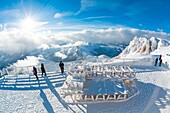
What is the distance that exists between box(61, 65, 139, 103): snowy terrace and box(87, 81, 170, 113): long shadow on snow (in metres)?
0.50

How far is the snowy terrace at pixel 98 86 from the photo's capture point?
13609 millimetres

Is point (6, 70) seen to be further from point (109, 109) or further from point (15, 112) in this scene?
point (109, 109)

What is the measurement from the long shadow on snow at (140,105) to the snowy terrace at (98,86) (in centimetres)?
50

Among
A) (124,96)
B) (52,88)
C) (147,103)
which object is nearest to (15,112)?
(52,88)

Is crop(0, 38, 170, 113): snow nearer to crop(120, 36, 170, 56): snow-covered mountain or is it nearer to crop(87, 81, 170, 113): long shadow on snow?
crop(87, 81, 170, 113): long shadow on snow

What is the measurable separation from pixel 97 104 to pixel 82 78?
3.16 m

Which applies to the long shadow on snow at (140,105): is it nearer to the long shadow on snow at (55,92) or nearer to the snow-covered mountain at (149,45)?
the long shadow on snow at (55,92)

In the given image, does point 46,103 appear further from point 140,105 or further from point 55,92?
point 140,105

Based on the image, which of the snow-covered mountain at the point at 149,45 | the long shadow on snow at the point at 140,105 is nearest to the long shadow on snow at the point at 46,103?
the long shadow on snow at the point at 140,105

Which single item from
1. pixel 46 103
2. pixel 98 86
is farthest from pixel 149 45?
pixel 46 103

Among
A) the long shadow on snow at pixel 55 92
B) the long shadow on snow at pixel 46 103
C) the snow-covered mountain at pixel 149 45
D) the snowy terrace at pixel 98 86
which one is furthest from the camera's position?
the snow-covered mountain at pixel 149 45

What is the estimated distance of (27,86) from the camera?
56.5 ft

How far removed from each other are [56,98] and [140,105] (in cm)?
665

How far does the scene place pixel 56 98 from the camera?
14.3 meters
